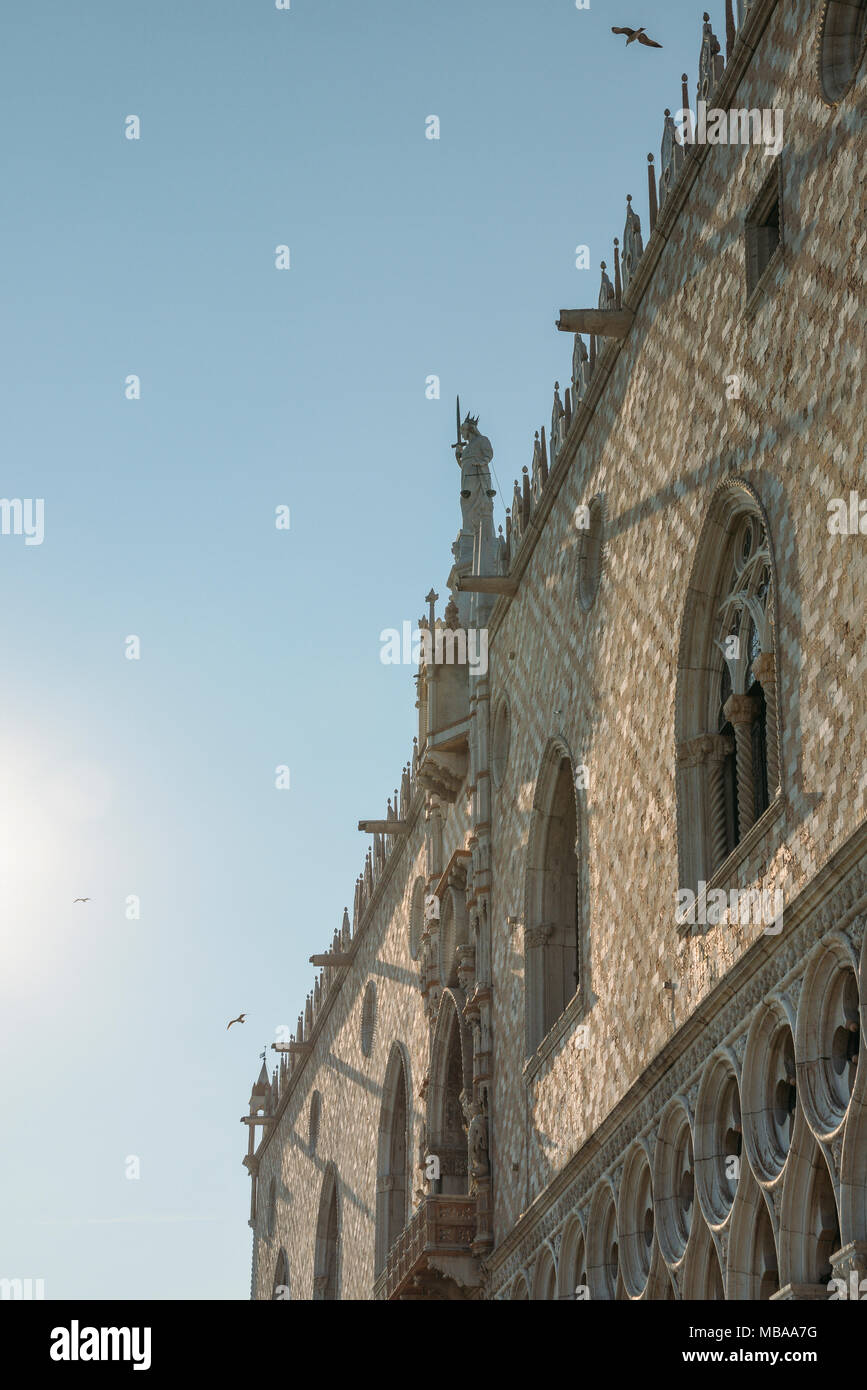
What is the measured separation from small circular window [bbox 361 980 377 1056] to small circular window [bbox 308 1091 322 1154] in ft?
15.0

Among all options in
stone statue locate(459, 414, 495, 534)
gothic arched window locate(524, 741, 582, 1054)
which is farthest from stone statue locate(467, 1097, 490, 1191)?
stone statue locate(459, 414, 495, 534)

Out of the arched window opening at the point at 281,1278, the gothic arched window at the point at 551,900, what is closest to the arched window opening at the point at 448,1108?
the gothic arched window at the point at 551,900

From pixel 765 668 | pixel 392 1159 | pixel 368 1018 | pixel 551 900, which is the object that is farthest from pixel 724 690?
pixel 368 1018

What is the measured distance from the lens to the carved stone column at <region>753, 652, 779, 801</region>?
15.5 metres

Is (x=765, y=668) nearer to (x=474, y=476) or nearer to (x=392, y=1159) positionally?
(x=474, y=476)

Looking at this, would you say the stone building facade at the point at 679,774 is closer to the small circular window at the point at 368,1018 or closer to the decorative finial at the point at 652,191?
the decorative finial at the point at 652,191

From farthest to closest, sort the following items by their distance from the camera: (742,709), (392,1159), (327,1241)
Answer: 1. (327,1241)
2. (392,1159)
3. (742,709)

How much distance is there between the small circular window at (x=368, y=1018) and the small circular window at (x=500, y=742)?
9221mm

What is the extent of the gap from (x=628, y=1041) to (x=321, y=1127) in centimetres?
2042

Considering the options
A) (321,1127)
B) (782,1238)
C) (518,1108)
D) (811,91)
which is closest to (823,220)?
(811,91)

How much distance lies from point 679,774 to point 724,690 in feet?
2.64

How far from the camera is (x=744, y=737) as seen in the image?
16641mm

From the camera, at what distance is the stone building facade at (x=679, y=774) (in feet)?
46.9

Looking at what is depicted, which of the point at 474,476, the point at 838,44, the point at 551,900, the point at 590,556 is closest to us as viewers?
the point at 838,44
